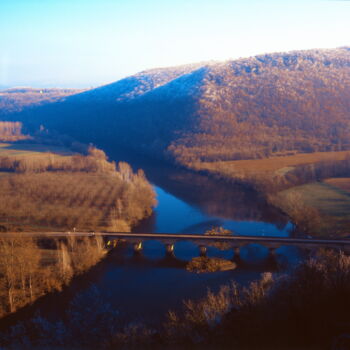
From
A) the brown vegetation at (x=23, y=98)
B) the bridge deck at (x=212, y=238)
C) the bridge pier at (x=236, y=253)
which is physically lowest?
the bridge pier at (x=236, y=253)

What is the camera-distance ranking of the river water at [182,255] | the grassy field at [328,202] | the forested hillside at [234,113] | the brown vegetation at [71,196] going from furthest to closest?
the forested hillside at [234,113] → the brown vegetation at [71,196] → the grassy field at [328,202] → the river water at [182,255]

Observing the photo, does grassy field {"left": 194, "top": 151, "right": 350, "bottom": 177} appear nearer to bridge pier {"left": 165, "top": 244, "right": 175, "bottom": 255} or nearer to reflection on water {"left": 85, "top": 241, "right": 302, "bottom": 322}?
reflection on water {"left": 85, "top": 241, "right": 302, "bottom": 322}

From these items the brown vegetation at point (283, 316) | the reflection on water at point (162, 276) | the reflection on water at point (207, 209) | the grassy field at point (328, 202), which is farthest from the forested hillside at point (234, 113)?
the brown vegetation at point (283, 316)

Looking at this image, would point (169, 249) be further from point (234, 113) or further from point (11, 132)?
point (11, 132)

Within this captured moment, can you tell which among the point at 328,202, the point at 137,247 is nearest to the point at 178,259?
the point at 137,247

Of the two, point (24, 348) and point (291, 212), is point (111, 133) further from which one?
point (24, 348)

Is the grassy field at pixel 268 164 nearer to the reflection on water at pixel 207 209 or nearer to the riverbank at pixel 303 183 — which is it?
the riverbank at pixel 303 183

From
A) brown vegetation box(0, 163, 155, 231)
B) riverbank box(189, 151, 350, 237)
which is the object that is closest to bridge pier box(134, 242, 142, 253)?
brown vegetation box(0, 163, 155, 231)
